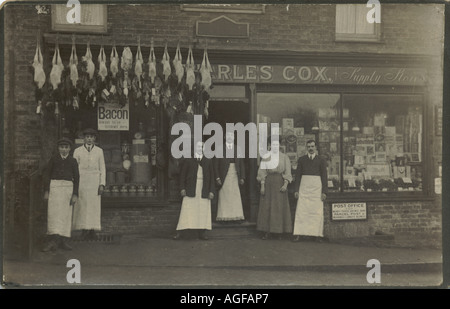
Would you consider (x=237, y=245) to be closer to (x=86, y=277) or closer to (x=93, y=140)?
(x=86, y=277)

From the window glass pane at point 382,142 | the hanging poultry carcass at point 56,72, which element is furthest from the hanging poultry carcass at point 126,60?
the window glass pane at point 382,142

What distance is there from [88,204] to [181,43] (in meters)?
2.87

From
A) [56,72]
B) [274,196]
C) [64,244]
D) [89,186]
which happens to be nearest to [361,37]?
[274,196]

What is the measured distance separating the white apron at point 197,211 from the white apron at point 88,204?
1.27 m

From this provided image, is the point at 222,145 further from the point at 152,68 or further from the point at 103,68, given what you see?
the point at 103,68

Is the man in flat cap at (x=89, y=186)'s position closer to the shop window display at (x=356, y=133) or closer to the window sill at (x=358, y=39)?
the shop window display at (x=356, y=133)

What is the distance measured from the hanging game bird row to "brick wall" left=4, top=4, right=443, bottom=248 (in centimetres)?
30

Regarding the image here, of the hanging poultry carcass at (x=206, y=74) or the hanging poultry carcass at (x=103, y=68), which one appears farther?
the hanging poultry carcass at (x=206, y=74)

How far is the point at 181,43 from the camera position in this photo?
7566 mm

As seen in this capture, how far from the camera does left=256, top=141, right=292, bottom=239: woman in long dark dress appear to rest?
299 inches

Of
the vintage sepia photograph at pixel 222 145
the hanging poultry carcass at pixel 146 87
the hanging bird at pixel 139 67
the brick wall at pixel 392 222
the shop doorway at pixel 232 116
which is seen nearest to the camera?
the vintage sepia photograph at pixel 222 145

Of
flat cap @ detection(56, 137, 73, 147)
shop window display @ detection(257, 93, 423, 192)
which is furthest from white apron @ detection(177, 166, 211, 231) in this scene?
flat cap @ detection(56, 137, 73, 147)

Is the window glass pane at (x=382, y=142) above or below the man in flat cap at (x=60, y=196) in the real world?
above

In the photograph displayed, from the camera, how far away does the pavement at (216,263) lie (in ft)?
21.7
